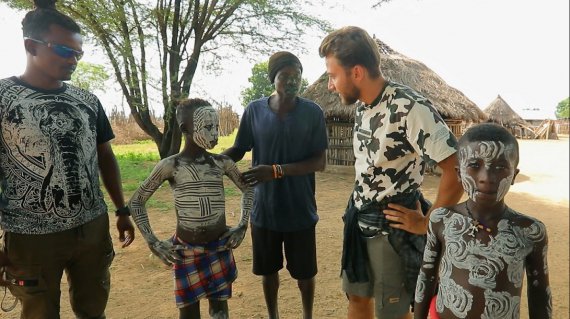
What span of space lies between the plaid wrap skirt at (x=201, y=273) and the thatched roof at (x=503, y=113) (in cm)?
2627

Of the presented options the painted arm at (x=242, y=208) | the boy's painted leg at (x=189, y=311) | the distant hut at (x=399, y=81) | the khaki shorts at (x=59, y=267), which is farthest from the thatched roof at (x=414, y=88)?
the khaki shorts at (x=59, y=267)

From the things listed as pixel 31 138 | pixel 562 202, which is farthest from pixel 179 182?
pixel 562 202

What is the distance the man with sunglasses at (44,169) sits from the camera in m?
1.95

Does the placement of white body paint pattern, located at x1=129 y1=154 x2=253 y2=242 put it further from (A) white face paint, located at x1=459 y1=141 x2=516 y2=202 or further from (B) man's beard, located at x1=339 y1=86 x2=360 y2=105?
(A) white face paint, located at x1=459 y1=141 x2=516 y2=202

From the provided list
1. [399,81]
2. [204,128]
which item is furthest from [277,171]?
[399,81]

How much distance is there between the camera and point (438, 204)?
6.18ft

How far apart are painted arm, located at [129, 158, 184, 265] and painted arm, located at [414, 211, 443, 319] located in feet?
4.23

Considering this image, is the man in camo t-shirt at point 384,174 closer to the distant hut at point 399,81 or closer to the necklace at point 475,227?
the necklace at point 475,227

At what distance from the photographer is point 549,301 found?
60.1 inches

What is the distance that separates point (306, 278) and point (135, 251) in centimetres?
305

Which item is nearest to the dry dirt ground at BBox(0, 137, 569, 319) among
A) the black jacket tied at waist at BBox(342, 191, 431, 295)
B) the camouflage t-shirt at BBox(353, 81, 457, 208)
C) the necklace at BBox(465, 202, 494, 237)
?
the necklace at BBox(465, 202, 494, 237)

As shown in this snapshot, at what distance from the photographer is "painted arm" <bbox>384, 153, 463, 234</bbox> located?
1.81 meters

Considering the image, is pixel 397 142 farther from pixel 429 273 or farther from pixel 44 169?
pixel 44 169

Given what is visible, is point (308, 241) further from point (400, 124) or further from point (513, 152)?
point (513, 152)
